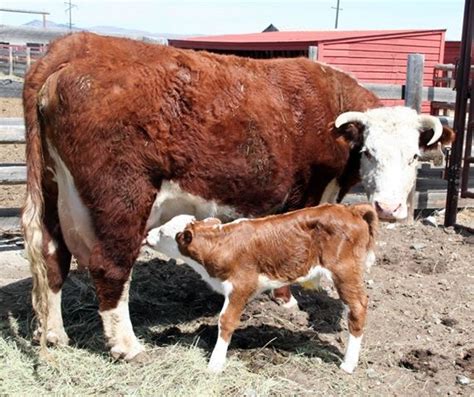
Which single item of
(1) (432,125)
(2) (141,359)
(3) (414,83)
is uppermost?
(3) (414,83)

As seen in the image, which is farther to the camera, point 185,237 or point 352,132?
point 352,132

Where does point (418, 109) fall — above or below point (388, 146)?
above

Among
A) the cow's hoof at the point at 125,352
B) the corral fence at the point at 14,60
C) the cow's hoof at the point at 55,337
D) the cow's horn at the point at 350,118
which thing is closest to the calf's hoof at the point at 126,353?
the cow's hoof at the point at 125,352

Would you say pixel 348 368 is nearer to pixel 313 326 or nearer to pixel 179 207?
pixel 313 326

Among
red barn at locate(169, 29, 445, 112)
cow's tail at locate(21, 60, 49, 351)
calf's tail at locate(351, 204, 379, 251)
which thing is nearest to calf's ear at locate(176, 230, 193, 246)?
cow's tail at locate(21, 60, 49, 351)

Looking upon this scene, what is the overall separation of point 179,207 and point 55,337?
4.13 ft

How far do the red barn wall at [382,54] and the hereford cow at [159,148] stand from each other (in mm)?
15339

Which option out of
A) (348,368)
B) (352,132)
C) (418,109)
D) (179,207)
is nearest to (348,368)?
(348,368)

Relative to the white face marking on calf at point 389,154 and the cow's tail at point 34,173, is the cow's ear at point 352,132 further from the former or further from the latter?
the cow's tail at point 34,173

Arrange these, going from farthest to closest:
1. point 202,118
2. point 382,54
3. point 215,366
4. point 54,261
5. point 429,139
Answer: point 382,54 → point 429,139 → point 54,261 → point 202,118 → point 215,366

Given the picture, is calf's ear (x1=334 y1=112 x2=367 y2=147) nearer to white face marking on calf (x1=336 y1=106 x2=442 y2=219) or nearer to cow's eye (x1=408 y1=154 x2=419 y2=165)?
white face marking on calf (x1=336 y1=106 x2=442 y2=219)

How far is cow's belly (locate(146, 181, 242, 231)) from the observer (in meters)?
4.24

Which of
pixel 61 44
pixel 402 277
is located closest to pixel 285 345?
pixel 402 277

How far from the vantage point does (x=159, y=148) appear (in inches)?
160
